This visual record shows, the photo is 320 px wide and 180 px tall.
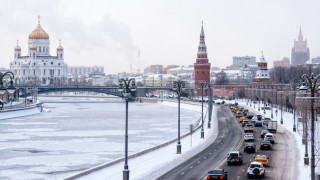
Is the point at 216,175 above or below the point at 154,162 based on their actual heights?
above

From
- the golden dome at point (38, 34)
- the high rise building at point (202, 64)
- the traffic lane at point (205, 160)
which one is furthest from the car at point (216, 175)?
the golden dome at point (38, 34)

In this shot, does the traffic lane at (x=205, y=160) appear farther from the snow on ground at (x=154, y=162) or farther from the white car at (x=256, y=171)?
the white car at (x=256, y=171)

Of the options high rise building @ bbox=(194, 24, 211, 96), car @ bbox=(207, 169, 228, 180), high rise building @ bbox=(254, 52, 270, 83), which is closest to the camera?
car @ bbox=(207, 169, 228, 180)

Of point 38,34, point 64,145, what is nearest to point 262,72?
point 38,34

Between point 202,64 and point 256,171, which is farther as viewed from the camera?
point 202,64

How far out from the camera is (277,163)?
98.9ft

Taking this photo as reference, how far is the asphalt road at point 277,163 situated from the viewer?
26.5 meters

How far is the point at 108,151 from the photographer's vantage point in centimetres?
4016

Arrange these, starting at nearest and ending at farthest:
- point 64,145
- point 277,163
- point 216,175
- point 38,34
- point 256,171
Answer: point 216,175 → point 256,171 → point 277,163 → point 64,145 → point 38,34

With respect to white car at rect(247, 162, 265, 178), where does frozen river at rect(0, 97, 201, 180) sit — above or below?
below

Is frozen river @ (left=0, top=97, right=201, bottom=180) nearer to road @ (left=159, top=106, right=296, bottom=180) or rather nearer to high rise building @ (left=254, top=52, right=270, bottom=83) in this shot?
road @ (left=159, top=106, right=296, bottom=180)

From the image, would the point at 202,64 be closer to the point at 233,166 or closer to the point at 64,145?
the point at 64,145

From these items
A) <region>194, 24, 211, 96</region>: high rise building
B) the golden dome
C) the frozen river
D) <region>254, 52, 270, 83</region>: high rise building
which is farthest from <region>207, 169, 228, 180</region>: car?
the golden dome

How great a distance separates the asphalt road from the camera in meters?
26.5
